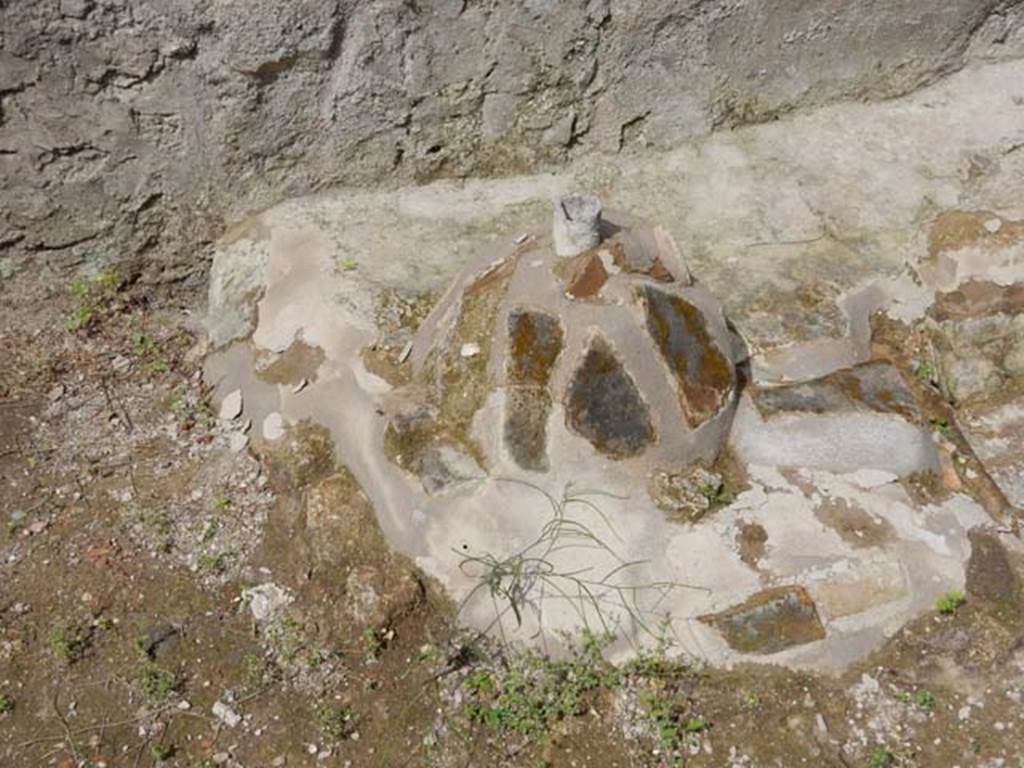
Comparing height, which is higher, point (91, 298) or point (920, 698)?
point (91, 298)

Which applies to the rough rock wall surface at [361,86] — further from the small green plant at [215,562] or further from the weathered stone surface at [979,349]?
the small green plant at [215,562]

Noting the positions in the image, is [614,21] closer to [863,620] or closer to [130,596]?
[863,620]

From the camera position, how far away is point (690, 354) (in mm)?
3797

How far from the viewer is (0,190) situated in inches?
180

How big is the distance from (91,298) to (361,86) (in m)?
1.74

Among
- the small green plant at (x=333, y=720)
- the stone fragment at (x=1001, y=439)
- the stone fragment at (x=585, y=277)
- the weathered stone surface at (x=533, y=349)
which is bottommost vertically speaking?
the stone fragment at (x=1001, y=439)

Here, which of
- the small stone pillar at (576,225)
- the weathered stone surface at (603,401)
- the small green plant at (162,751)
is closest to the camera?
the small green plant at (162,751)

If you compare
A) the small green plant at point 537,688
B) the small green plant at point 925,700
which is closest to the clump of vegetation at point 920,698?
the small green plant at point 925,700

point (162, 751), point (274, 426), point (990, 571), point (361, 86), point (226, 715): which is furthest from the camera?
point (361, 86)

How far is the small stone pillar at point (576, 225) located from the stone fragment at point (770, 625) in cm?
149

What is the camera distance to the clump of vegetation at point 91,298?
4938 mm

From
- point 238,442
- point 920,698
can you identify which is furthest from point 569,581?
point 238,442

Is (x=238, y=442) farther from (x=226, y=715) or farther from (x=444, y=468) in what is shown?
(x=226, y=715)

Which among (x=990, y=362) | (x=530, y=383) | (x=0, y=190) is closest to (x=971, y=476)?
(x=990, y=362)
